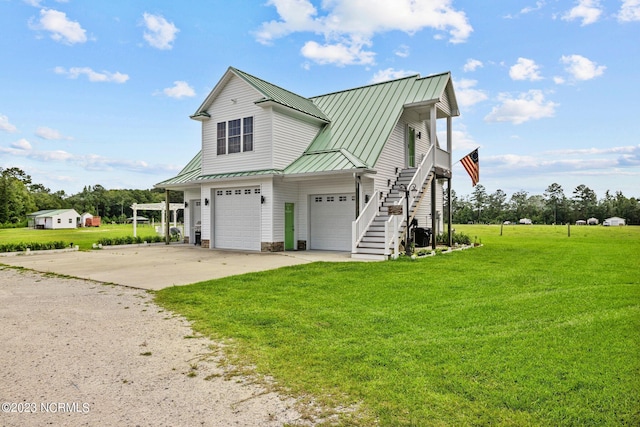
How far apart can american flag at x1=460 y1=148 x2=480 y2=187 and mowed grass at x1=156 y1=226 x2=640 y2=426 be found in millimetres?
9157

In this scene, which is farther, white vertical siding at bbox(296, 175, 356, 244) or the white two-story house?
white vertical siding at bbox(296, 175, 356, 244)

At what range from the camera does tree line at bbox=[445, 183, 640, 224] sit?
7806 cm

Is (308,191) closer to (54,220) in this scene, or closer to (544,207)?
(54,220)

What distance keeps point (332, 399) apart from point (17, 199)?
68.7 metres

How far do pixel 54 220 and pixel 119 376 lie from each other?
56930 millimetres

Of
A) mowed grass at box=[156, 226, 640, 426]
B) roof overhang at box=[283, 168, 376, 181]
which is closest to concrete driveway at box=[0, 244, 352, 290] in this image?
mowed grass at box=[156, 226, 640, 426]

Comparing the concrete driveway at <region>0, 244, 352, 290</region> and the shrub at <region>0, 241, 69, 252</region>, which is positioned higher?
the shrub at <region>0, 241, 69, 252</region>

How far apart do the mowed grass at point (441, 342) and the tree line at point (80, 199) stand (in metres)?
58.7

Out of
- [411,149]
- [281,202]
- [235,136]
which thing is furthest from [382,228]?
[235,136]

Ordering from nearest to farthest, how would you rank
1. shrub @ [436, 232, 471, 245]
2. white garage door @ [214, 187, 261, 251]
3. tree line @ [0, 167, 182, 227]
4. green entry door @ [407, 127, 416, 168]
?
white garage door @ [214, 187, 261, 251] < green entry door @ [407, 127, 416, 168] < shrub @ [436, 232, 471, 245] < tree line @ [0, 167, 182, 227]

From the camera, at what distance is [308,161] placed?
1603 centimetres

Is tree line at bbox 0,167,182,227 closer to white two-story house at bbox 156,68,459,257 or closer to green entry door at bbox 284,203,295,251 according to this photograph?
white two-story house at bbox 156,68,459,257

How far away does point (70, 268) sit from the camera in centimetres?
1177

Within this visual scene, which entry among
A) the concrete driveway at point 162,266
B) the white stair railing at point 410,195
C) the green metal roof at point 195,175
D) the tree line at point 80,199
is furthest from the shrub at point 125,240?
the tree line at point 80,199
